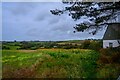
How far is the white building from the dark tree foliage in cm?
12

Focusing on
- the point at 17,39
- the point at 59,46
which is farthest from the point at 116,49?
the point at 17,39

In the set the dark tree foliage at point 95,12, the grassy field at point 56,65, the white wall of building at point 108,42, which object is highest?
the dark tree foliage at point 95,12

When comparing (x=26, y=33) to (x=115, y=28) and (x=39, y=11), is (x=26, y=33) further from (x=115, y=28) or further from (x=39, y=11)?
(x=115, y=28)

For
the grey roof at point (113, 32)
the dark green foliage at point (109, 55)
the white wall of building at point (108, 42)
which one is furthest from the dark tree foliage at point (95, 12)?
the dark green foliage at point (109, 55)

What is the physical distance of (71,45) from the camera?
357 centimetres

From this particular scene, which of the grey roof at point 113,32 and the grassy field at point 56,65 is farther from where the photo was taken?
the grey roof at point 113,32

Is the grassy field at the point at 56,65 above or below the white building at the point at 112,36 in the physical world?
below

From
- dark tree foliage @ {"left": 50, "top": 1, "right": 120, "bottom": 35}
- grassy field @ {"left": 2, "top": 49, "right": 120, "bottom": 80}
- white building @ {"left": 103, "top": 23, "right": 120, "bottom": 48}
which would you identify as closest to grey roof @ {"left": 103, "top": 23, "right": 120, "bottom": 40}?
white building @ {"left": 103, "top": 23, "right": 120, "bottom": 48}

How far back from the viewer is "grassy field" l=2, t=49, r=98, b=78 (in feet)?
11.3

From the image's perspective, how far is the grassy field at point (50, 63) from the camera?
11.3 feet

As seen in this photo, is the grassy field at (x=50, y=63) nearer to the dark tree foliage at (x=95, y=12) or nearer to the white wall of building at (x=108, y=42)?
the white wall of building at (x=108, y=42)

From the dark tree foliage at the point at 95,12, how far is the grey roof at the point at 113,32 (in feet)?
0.34

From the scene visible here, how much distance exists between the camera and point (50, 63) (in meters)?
3.50

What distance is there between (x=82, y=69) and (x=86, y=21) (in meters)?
0.74
